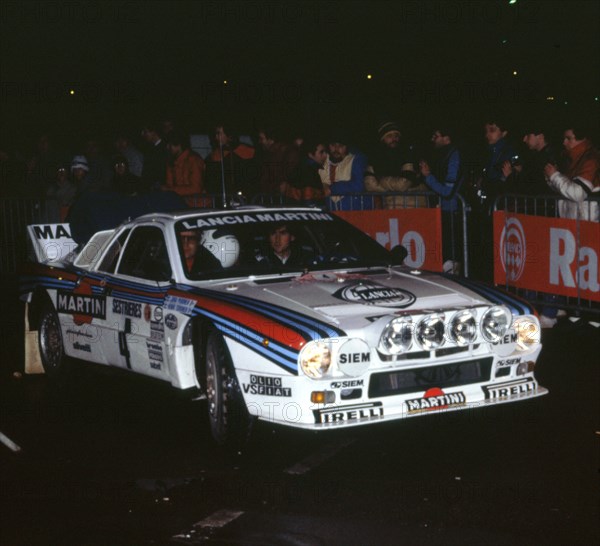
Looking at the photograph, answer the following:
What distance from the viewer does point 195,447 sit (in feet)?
24.4

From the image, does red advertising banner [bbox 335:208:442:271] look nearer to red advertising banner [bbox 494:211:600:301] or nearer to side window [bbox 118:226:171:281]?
red advertising banner [bbox 494:211:600:301]

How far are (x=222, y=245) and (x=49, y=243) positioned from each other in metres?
2.76

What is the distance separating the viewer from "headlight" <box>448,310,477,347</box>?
6.96 m

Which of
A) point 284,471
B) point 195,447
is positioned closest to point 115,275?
point 195,447

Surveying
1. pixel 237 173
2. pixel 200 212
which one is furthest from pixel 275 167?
pixel 200 212

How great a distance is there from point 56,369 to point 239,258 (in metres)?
2.48

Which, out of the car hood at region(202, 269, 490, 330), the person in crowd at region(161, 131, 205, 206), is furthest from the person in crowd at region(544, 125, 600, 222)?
the person in crowd at region(161, 131, 205, 206)

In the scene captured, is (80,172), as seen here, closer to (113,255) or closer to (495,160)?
(495,160)

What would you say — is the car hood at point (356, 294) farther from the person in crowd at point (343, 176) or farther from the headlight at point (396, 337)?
the person in crowd at point (343, 176)

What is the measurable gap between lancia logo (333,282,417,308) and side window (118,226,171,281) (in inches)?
59.9

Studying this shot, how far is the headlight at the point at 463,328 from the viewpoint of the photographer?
696cm

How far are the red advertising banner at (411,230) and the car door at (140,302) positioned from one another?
16.2ft

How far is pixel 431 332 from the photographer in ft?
22.6

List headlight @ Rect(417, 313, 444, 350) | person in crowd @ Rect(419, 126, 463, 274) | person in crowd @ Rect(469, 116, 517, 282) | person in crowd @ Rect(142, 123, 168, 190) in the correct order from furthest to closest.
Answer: person in crowd @ Rect(142, 123, 168, 190) → person in crowd @ Rect(419, 126, 463, 274) → person in crowd @ Rect(469, 116, 517, 282) → headlight @ Rect(417, 313, 444, 350)
